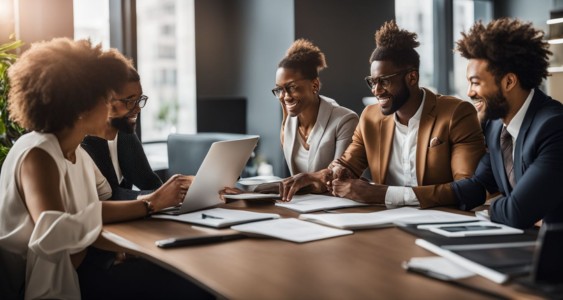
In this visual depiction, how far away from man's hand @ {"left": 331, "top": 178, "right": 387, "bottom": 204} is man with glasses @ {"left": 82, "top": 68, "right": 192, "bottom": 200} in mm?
806

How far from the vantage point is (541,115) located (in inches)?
75.5

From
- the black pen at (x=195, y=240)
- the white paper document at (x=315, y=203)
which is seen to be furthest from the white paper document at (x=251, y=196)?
the black pen at (x=195, y=240)

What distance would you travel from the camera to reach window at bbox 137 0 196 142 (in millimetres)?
4891

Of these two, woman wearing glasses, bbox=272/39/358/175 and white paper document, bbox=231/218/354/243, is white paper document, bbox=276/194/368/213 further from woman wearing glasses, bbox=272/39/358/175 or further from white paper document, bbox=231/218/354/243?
woman wearing glasses, bbox=272/39/358/175

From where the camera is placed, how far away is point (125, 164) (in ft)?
8.78

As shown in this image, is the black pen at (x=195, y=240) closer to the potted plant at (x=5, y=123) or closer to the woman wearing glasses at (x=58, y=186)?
the woman wearing glasses at (x=58, y=186)

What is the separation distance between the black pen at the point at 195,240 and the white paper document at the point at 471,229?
56 cm

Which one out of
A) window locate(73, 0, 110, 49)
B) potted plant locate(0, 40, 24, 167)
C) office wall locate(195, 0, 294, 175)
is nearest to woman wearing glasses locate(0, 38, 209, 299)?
potted plant locate(0, 40, 24, 167)

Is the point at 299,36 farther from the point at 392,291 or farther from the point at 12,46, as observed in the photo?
the point at 392,291

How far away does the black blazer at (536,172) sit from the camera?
1801mm

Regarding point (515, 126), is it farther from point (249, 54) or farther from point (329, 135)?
point (249, 54)

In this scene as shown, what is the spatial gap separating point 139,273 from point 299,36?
321 cm

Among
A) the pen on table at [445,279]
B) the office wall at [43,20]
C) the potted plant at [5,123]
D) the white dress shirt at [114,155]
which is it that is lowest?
the pen on table at [445,279]

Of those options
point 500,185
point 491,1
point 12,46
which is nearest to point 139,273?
point 500,185
